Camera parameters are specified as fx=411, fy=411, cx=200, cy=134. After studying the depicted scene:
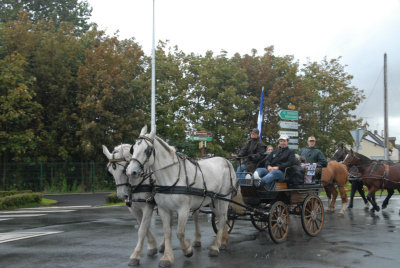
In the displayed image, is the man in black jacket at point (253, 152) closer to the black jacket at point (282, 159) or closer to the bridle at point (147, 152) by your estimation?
the black jacket at point (282, 159)

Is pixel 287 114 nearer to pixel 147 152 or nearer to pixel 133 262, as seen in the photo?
pixel 147 152

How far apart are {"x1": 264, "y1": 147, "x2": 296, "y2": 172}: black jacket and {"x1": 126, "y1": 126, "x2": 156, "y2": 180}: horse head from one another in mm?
3488

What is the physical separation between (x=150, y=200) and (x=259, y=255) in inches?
87.4

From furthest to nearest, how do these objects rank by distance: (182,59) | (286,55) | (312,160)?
(286,55), (182,59), (312,160)

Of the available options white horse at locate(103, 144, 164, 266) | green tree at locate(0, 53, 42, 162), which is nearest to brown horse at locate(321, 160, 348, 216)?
white horse at locate(103, 144, 164, 266)

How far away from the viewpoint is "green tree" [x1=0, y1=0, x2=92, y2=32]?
124 ft

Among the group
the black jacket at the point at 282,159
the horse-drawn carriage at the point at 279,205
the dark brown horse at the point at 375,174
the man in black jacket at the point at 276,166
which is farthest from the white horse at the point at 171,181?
the dark brown horse at the point at 375,174

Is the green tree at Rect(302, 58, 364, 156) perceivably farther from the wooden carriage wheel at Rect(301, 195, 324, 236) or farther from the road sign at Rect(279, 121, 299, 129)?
the wooden carriage wheel at Rect(301, 195, 324, 236)

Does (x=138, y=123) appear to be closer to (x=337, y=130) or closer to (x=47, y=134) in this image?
(x=47, y=134)

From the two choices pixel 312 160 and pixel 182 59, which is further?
pixel 182 59

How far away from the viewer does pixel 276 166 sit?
9.17m

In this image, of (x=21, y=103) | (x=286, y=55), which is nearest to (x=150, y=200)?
(x=21, y=103)

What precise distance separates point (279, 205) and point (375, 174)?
6386 millimetres

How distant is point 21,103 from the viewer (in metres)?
21.8
